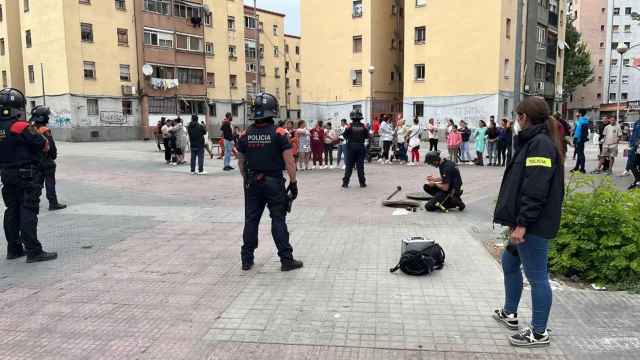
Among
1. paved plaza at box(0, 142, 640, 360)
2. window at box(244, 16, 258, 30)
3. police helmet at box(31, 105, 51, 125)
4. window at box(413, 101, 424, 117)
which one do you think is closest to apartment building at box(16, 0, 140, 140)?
window at box(244, 16, 258, 30)

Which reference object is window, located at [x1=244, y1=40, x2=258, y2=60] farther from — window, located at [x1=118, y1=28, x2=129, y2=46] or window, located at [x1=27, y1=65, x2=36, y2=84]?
window, located at [x1=27, y1=65, x2=36, y2=84]

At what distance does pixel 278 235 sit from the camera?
567 centimetres

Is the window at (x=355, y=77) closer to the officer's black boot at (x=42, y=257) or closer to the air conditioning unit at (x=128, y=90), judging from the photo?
the air conditioning unit at (x=128, y=90)

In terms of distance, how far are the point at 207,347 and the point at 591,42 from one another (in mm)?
88241

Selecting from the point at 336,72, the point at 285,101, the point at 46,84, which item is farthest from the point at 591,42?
the point at 46,84

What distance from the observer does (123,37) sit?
4194cm

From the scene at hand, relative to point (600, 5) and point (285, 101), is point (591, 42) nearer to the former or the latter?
point (600, 5)

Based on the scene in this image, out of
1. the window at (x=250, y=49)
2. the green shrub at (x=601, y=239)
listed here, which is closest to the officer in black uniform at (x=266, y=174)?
the green shrub at (x=601, y=239)

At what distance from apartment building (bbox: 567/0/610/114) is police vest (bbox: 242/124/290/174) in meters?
83.5

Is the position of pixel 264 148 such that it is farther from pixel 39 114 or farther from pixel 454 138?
pixel 454 138

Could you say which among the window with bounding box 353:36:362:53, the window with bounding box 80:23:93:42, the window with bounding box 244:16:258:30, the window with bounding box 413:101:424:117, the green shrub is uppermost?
the window with bounding box 244:16:258:30

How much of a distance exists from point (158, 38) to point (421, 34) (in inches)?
881

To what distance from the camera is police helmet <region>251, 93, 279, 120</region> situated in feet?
18.6

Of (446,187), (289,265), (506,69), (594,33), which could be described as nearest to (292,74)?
(506,69)
